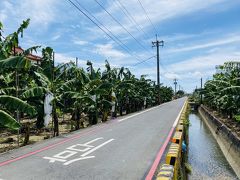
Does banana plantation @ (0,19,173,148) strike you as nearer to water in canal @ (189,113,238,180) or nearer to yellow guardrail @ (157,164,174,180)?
yellow guardrail @ (157,164,174,180)

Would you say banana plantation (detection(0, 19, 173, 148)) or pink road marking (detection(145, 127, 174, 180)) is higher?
banana plantation (detection(0, 19, 173, 148))

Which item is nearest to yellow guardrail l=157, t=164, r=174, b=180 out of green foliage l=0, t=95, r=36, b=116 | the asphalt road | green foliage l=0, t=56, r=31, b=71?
the asphalt road

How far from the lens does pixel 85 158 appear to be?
9.75 meters

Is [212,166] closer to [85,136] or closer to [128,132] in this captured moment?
[128,132]

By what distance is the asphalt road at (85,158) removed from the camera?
7.91m

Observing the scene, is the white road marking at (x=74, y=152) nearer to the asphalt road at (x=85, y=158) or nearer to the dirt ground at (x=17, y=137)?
the asphalt road at (x=85, y=158)

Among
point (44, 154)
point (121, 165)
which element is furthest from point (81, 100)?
point (121, 165)

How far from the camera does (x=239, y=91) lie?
1931cm

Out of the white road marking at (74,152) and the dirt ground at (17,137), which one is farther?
the dirt ground at (17,137)

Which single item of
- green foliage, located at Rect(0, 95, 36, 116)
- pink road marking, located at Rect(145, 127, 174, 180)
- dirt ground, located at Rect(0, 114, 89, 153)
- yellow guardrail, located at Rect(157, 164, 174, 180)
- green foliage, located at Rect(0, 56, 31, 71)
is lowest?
dirt ground, located at Rect(0, 114, 89, 153)

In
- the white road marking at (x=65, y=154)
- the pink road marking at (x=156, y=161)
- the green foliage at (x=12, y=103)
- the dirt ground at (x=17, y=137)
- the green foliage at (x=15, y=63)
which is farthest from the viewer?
the dirt ground at (x=17, y=137)

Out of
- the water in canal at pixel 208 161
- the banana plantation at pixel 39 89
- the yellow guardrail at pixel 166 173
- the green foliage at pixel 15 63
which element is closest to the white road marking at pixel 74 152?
the banana plantation at pixel 39 89

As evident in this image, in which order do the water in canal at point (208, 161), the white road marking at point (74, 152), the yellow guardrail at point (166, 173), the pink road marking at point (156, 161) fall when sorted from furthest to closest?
the water in canal at point (208, 161)
the white road marking at point (74, 152)
the pink road marking at point (156, 161)
the yellow guardrail at point (166, 173)

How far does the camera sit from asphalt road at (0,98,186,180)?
7906 mm
